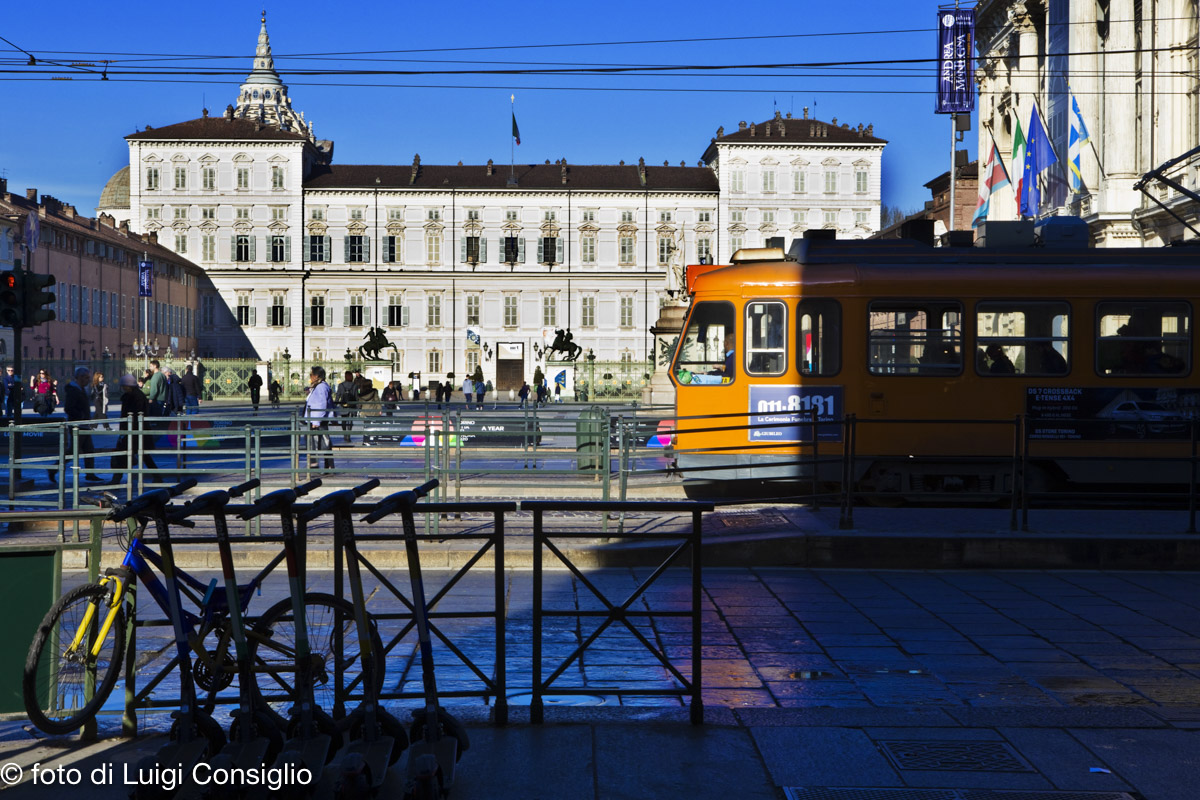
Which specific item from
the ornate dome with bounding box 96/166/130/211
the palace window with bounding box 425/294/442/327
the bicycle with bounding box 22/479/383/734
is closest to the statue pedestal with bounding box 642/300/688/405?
the bicycle with bounding box 22/479/383/734

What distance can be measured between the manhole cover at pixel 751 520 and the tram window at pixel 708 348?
4.14m

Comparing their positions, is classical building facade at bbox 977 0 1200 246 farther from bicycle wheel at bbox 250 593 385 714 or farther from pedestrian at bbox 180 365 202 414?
bicycle wheel at bbox 250 593 385 714

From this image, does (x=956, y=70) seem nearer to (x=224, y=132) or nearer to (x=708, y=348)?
(x=708, y=348)

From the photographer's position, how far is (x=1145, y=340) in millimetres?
16234

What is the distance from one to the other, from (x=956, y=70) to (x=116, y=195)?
4072 inches

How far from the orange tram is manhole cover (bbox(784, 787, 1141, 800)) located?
10613 mm

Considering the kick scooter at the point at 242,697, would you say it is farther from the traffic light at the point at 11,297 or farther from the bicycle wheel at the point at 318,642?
the traffic light at the point at 11,297

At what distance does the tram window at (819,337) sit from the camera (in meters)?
16.5

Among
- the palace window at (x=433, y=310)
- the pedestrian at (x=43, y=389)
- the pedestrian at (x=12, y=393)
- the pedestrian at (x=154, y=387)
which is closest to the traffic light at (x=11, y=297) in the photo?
the pedestrian at (x=12, y=393)

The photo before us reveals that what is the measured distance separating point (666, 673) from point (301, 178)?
9304 centimetres

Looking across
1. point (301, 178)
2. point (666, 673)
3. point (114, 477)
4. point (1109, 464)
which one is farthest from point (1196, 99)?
point (301, 178)

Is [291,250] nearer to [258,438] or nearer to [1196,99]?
[1196,99]

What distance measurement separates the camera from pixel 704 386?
57.6 ft

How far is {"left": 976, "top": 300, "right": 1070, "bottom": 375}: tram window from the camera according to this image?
16.3m
